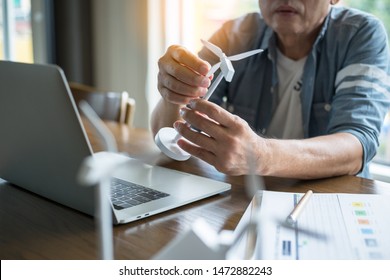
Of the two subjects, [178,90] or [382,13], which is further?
[382,13]

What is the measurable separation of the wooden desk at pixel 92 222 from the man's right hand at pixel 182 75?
0.18 metres

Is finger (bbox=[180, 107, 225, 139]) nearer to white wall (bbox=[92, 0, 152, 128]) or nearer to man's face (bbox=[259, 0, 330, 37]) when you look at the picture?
man's face (bbox=[259, 0, 330, 37])

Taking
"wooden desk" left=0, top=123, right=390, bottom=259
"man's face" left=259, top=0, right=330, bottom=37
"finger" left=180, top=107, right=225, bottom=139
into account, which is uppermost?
"man's face" left=259, top=0, right=330, bottom=37

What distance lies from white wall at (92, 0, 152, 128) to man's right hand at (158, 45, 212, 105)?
1.52 metres

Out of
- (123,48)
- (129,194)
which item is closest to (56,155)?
(129,194)

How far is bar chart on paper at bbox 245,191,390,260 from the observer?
0.55m

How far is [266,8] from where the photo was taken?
1227 millimetres

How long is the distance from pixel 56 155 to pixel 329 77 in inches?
33.7

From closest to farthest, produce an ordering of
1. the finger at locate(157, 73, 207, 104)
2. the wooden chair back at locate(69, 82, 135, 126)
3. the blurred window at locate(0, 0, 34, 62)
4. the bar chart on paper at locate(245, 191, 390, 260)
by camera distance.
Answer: the bar chart on paper at locate(245, 191, 390, 260) → the finger at locate(157, 73, 207, 104) → the wooden chair back at locate(69, 82, 135, 126) → the blurred window at locate(0, 0, 34, 62)

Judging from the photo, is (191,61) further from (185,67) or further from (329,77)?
(329,77)

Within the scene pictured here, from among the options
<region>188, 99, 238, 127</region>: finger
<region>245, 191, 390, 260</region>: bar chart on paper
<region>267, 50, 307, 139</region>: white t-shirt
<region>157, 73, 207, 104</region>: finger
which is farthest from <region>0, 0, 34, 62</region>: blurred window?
<region>245, 191, 390, 260</region>: bar chart on paper

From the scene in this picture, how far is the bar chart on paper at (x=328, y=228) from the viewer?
548 millimetres

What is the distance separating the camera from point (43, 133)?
0.62m
